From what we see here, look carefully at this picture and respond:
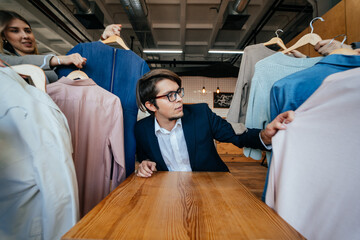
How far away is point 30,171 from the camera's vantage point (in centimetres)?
62

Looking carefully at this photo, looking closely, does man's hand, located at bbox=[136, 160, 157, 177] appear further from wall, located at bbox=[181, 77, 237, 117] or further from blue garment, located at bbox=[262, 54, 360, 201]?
wall, located at bbox=[181, 77, 237, 117]

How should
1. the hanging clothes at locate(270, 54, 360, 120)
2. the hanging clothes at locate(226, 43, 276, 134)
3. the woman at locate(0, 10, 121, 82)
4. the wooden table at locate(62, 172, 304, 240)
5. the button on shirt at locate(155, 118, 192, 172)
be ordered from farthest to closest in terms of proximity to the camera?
1. the hanging clothes at locate(226, 43, 276, 134)
2. the button on shirt at locate(155, 118, 192, 172)
3. the woman at locate(0, 10, 121, 82)
4. the hanging clothes at locate(270, 54, 360, 120)
5. the wooden table at locate(62, 172, 304, 240)

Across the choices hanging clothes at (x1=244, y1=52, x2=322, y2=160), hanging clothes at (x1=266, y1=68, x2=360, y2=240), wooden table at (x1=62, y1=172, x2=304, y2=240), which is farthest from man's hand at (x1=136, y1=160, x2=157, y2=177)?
hanging clothes at (x1=244, y1=52, x2=322, y2=160)

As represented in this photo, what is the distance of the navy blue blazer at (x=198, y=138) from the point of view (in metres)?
1.40

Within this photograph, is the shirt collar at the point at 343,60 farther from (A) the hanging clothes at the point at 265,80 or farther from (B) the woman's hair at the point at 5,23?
(B) the woman's hair at the point at 5,23

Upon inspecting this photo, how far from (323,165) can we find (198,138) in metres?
0.85

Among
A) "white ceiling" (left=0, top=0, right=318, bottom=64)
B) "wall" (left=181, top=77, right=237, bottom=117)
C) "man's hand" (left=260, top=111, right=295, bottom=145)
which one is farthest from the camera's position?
"wall" (left=181, top=77, right=237, bottom=117)

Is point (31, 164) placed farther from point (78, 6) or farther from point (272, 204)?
point (78, 6)

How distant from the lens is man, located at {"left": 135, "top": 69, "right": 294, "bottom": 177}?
1.41 meters

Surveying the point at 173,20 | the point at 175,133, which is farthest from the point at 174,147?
the point at 173,20

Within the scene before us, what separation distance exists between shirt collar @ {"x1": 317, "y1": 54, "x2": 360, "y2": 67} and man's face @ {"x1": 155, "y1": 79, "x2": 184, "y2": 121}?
976 mm

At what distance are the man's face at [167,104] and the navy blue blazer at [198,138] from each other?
112 mm

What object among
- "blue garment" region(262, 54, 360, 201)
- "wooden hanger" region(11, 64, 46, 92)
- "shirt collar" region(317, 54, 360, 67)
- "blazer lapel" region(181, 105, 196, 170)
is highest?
"shirt collar" region(317, 54, 360, 67)

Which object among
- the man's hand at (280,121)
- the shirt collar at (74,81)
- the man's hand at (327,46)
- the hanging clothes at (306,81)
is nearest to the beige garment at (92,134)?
the shirt collar at (74,81)
